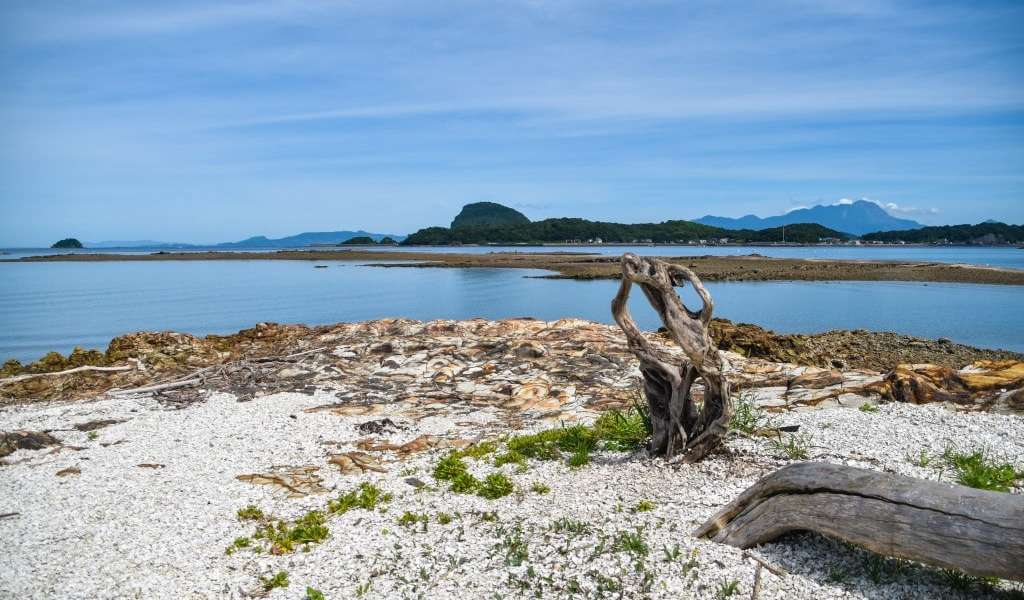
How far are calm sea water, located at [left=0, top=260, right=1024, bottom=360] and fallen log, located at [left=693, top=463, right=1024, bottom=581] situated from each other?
19.5 meters

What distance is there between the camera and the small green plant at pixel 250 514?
6.39m

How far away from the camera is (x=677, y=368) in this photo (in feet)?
22.3

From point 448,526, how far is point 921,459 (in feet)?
14.5

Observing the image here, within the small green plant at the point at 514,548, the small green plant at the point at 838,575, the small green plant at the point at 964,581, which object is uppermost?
the small green plant at the point at 964,581

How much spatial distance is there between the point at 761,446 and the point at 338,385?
7700 millimetres

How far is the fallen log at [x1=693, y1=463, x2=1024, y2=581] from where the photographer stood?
409 centimetres

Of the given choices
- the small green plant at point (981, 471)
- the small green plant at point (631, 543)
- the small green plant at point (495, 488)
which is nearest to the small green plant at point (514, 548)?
the small green plant at point (631, 543)

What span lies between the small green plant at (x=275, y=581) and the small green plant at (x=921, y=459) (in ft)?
18.4

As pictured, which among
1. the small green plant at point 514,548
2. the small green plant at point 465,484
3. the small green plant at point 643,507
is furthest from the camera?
the small green plant at point 465,484

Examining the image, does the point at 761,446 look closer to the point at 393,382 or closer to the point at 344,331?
the point at 393,382

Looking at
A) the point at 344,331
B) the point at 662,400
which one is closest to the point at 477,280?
the point at 344,331

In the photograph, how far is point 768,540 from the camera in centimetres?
500

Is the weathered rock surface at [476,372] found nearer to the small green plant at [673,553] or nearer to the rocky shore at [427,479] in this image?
the rocky shore at [427,479]

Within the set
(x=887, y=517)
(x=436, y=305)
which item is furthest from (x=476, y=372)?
(x=436, y=305)
